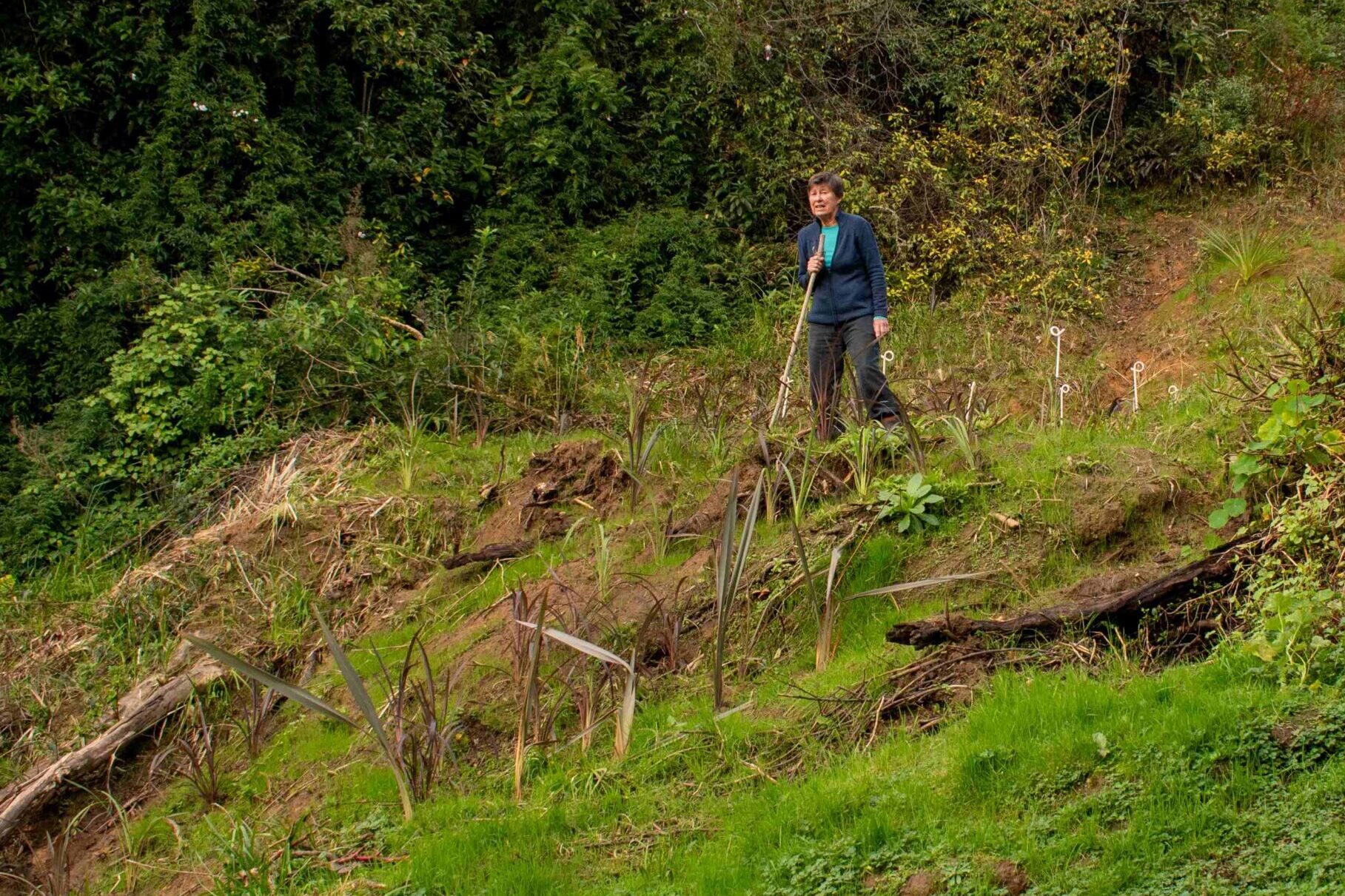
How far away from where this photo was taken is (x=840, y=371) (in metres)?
8.41

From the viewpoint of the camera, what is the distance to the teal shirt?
8312 mm

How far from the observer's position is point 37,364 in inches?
460

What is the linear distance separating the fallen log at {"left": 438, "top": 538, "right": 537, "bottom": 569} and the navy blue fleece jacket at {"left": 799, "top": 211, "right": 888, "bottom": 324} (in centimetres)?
246

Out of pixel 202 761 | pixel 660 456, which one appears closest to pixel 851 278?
pixel 660 456

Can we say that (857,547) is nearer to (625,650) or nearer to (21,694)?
(625,650)

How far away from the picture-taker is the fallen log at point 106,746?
679 cm

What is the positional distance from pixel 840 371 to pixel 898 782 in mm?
4192

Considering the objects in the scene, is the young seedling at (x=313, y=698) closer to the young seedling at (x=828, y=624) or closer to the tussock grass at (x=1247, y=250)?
the young seedling at (x=828, y=624)

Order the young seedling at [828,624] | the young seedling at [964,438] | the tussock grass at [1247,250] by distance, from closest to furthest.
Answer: the young seedling at [828,624] < the young seedling at [964,438] < the tussock grass at [1247,250]

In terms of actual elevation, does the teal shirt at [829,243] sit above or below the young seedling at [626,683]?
above

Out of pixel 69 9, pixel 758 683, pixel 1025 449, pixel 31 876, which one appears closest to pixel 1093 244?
pixel 1025 449

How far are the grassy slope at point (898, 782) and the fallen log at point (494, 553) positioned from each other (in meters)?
0.48

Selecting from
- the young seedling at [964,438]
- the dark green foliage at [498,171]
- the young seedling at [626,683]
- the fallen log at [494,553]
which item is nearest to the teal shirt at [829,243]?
the young seedling at [964,438]

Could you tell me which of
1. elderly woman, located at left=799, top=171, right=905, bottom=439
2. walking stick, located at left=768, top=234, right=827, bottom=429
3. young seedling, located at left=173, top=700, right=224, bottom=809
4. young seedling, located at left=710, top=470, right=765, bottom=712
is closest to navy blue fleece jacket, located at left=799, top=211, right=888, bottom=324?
elderly woman, located at left=799, top=171, right=905, bottom=439
